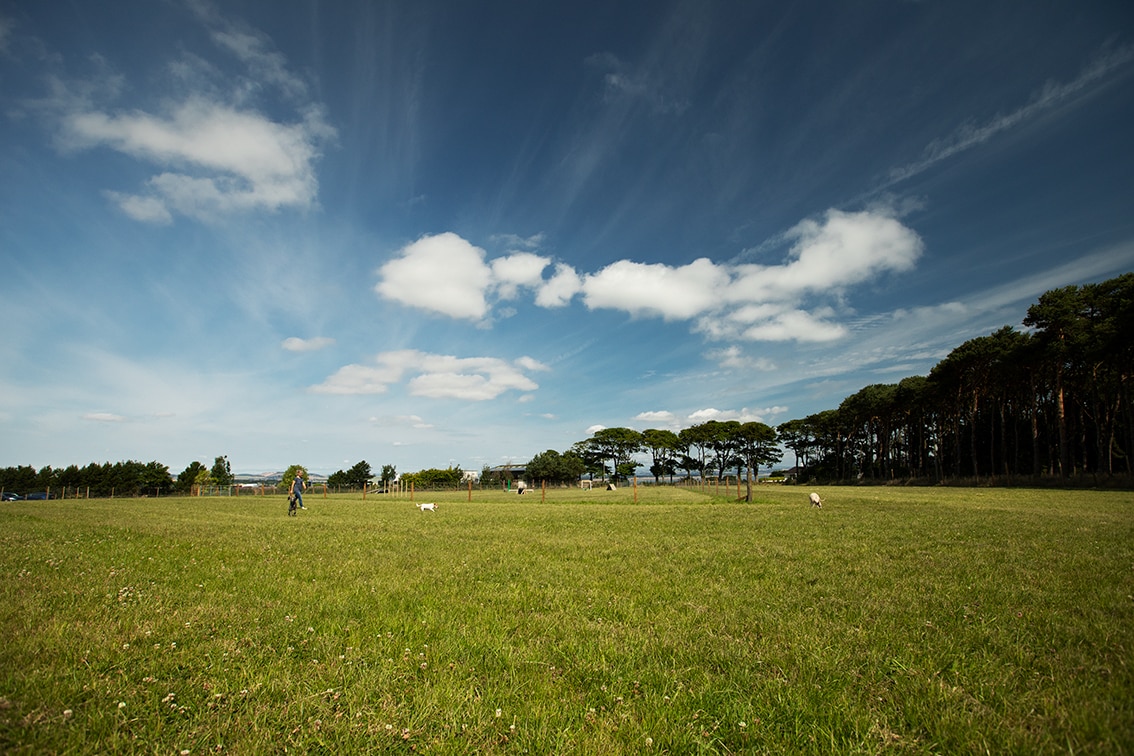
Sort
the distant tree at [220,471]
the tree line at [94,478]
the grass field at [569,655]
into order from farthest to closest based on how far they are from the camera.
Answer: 1. the distant tree at [220,471]
2. the tree line at [94,478]
3. the grass field at [569,655]

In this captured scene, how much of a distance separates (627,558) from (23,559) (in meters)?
11.2

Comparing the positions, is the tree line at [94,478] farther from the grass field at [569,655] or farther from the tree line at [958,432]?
the grass field at [569,655]

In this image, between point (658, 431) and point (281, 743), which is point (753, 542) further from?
point (658, 431)

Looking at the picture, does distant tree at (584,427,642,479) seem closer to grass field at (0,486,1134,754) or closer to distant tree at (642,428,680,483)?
distant tree at (642,428,680,483)

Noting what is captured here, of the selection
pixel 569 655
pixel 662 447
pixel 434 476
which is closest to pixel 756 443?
pixel 662 447

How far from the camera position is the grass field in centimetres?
323

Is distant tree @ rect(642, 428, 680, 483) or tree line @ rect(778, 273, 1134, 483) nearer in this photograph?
tree line @ rect(778, 273, 1134, 483)

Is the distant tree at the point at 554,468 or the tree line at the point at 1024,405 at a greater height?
the tree line at the point at 1024,405

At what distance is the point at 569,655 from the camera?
4629 mm

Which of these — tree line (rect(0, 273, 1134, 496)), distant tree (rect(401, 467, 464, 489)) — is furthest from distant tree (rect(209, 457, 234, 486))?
distant tree (rect(401, 467, 464, 489))

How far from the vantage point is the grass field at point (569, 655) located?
3.23 m

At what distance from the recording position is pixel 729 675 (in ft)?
13.7

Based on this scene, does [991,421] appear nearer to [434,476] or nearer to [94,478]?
[434,476]

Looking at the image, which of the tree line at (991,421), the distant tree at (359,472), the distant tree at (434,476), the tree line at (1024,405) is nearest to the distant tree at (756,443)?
the tree line at (991,421)
